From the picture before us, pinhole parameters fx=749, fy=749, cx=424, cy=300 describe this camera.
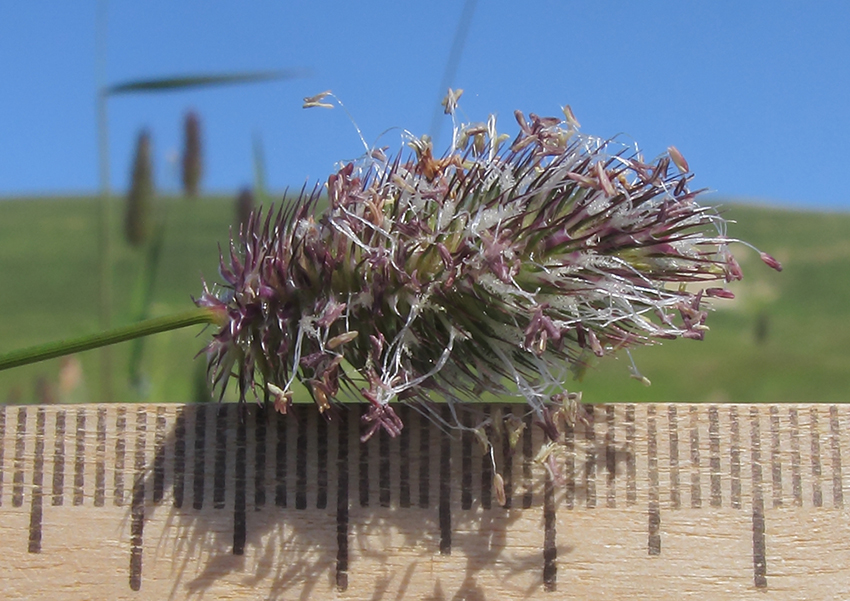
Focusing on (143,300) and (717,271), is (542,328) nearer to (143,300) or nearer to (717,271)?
(717,271)

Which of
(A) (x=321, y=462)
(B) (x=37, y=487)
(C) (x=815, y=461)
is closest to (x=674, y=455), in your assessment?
(C) (x=815, y=461)

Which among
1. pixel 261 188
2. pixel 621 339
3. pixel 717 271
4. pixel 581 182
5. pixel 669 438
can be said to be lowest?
pixel 669 438

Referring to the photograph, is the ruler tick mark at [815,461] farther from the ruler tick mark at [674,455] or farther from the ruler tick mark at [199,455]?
the ruler tick mark at [199,455]

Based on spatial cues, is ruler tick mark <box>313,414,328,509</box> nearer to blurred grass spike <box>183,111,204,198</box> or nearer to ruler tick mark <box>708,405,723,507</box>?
ruler tick mark <box>708,405,723,507</box>

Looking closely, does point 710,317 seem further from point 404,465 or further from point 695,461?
point 404,465

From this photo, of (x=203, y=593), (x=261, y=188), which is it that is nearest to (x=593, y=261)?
(x=203, y=593)

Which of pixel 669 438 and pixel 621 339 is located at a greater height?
pixel 621 339

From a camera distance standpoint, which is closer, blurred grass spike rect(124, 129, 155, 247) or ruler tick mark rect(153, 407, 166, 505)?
ruler tick mark rect(153, 407, 166, 505)

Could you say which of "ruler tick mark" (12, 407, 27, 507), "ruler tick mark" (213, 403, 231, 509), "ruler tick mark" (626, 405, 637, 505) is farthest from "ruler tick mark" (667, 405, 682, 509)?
"ruler tick mark" (12, 407, 27, 507)
